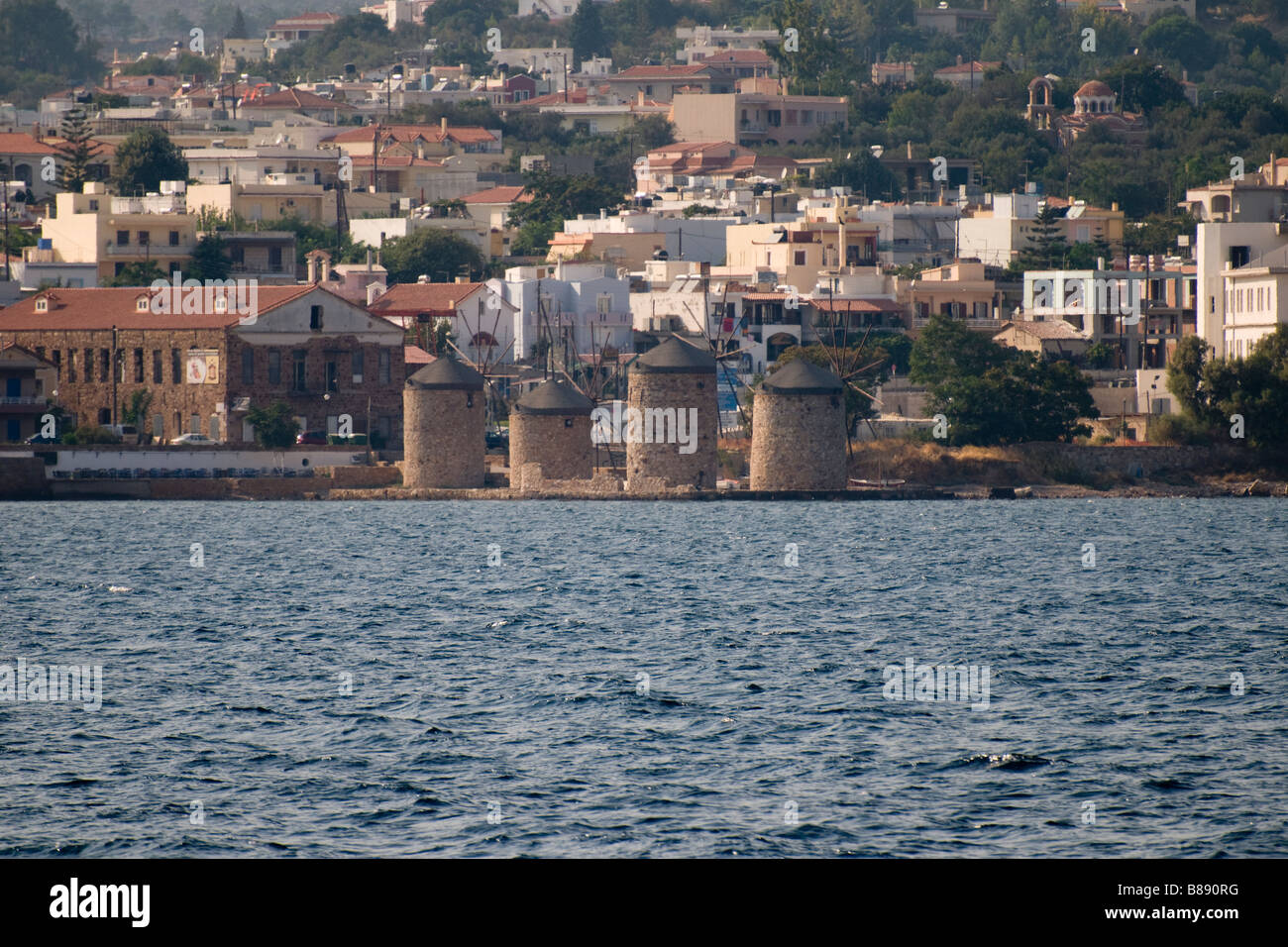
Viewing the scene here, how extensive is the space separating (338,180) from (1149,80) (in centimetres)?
6894

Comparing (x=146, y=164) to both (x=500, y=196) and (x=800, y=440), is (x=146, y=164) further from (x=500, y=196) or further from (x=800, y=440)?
(x=800, y=440)

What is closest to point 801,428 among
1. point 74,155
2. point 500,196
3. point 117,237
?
point 117,237

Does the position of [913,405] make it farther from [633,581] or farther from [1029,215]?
[633,581]

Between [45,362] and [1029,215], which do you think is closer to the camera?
[45,362]

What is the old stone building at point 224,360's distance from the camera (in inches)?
2901

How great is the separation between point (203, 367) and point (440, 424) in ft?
33.3

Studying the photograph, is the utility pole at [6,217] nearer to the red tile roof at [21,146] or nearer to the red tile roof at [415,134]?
the red tile roof at [21,146]

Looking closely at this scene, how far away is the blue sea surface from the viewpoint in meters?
18.5

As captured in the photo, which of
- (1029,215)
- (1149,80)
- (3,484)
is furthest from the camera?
(1149,80)

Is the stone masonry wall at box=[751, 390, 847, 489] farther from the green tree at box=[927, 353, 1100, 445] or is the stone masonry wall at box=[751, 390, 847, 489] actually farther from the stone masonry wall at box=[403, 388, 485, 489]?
the stone masonry wall at box=[403, 388, 485, 489]

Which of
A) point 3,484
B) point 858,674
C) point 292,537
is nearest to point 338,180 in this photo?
point 3,484

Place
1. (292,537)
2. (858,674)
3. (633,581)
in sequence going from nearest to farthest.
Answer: (858,674), (633,581), (292,537)
